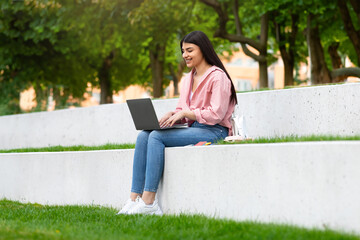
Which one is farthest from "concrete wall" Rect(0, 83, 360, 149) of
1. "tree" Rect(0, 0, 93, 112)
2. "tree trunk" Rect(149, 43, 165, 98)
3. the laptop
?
"tree trunk" Rect(149, 43, 165, 98)

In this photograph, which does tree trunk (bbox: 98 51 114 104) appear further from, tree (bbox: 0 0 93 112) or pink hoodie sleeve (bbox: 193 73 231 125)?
pink hoodie sleeve (bbox: 193 73 231 125)

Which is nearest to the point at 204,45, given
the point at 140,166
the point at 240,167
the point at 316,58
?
the point at 140,166

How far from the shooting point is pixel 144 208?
228 inches

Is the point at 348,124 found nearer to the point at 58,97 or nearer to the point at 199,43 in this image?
the point at 199,43

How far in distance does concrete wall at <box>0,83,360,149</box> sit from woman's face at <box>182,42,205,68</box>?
151 cm

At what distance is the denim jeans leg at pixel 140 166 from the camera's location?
235 inches

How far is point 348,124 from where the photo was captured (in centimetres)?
675

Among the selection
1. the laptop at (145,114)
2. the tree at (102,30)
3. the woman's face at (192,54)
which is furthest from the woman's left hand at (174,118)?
the tree at (102,30)

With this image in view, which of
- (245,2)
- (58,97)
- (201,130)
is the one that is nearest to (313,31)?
(245,2)

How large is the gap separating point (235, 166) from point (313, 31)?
38.9 feet

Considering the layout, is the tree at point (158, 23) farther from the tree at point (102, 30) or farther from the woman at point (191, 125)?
the woman at point (191, 125)

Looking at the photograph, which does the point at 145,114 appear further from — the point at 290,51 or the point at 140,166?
the point at 290,51

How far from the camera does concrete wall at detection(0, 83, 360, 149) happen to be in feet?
22.4

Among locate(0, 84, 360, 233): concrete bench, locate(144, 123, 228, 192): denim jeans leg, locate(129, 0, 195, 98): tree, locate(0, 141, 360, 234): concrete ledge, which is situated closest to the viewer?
locate(0, 141, 360, 234): concrete ledge
